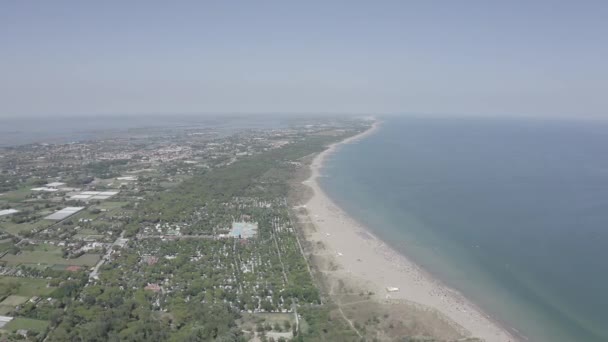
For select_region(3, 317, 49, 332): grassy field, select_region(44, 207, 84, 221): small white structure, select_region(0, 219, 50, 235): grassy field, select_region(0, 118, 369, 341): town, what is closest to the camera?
select_region(3, 317, 49, 332): grassy field

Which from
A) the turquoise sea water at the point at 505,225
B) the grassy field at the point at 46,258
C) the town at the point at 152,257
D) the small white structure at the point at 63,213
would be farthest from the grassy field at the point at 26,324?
the turquoise sea water at the point at 505,225

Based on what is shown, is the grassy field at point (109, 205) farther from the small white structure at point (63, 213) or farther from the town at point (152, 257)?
the small white structure at point (63, 213)

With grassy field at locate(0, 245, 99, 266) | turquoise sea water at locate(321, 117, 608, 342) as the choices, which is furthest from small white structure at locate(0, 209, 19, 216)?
turquoise sea water at locate(321, 117, 608, 342)

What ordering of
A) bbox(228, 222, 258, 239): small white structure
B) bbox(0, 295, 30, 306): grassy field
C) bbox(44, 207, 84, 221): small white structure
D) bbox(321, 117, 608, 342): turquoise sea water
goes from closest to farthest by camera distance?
bbox(0, 295, 30, 306): grassy field < bbox(321, 117, 608, 342): turquoise sea water < bbox(228, 222, 258, 239): small white structure < bbox(44, 207, 84, 221): small white structure

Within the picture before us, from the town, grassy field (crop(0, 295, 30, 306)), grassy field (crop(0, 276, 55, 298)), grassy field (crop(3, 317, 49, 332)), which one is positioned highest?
the town

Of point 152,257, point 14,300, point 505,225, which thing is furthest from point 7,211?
point 505,225

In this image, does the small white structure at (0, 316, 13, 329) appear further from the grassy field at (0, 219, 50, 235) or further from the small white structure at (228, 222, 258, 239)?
the grassy field at (0, 219, 50, 235)

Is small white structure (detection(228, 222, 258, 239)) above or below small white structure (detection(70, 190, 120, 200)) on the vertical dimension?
below

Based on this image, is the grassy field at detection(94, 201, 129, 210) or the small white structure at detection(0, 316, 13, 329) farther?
the grassy field at detection(94, 201, 129, 210)
